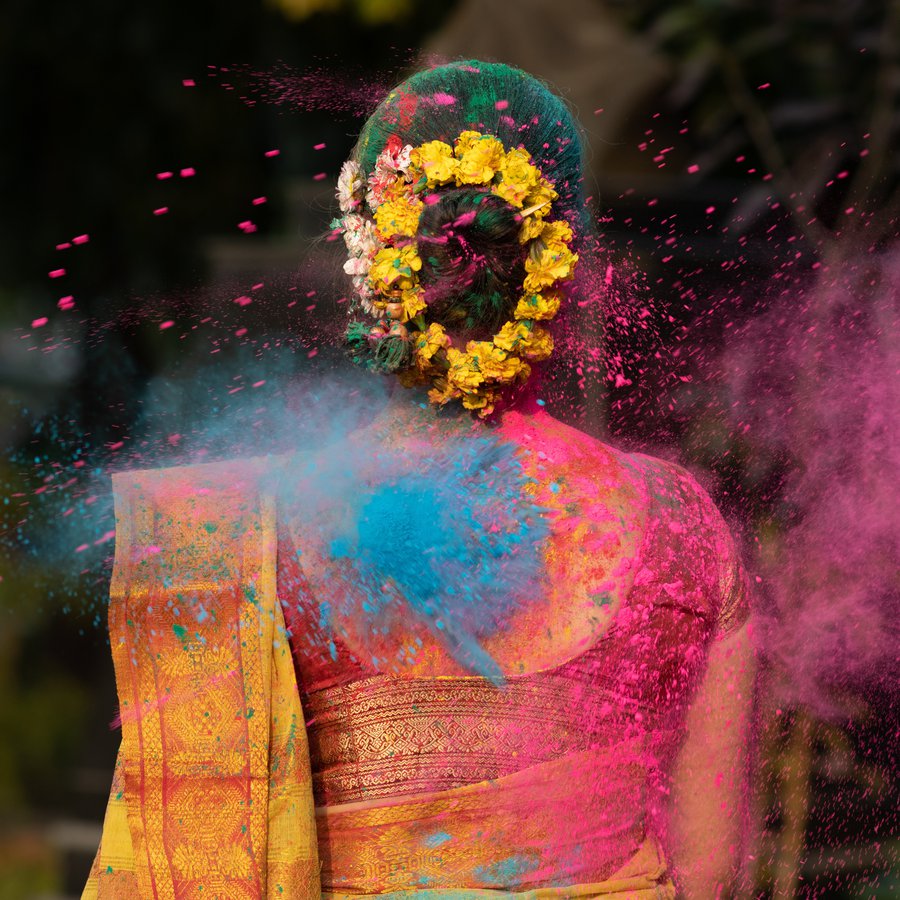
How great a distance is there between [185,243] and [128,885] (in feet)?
9.25

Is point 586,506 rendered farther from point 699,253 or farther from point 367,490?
point 699,253

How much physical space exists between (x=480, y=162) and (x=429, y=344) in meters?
0.20

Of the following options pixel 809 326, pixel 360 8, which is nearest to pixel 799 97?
pixel 809 326

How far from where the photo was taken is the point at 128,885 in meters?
1.55

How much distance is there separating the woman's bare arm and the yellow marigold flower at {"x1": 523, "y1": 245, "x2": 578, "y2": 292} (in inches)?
19.3

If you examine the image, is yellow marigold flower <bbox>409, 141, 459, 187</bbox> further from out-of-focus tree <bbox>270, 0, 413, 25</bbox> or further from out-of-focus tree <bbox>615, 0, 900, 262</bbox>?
out-of-focus tree <bbox>270, 0, 413, 25</bbox>

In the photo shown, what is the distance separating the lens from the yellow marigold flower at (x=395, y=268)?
1.56m

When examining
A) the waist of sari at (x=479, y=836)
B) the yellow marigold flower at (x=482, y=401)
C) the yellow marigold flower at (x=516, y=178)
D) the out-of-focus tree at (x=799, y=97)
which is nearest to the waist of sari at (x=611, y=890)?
the waist of sari at (x=479, y=836)

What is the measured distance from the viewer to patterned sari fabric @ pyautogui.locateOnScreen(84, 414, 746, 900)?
151 centimetres

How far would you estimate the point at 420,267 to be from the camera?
1565 millimetres

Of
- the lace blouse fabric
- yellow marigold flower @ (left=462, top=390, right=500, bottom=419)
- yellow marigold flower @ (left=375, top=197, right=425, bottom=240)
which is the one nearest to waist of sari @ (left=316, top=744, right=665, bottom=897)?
the lace blouse fabric

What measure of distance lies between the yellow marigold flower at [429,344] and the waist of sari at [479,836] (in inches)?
18.1

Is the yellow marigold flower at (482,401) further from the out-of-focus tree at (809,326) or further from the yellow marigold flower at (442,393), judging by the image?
the out-of-focus tree at (809,326)

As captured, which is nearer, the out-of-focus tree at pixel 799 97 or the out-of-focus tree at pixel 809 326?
the out-of-focus tree at pixel 809 326
